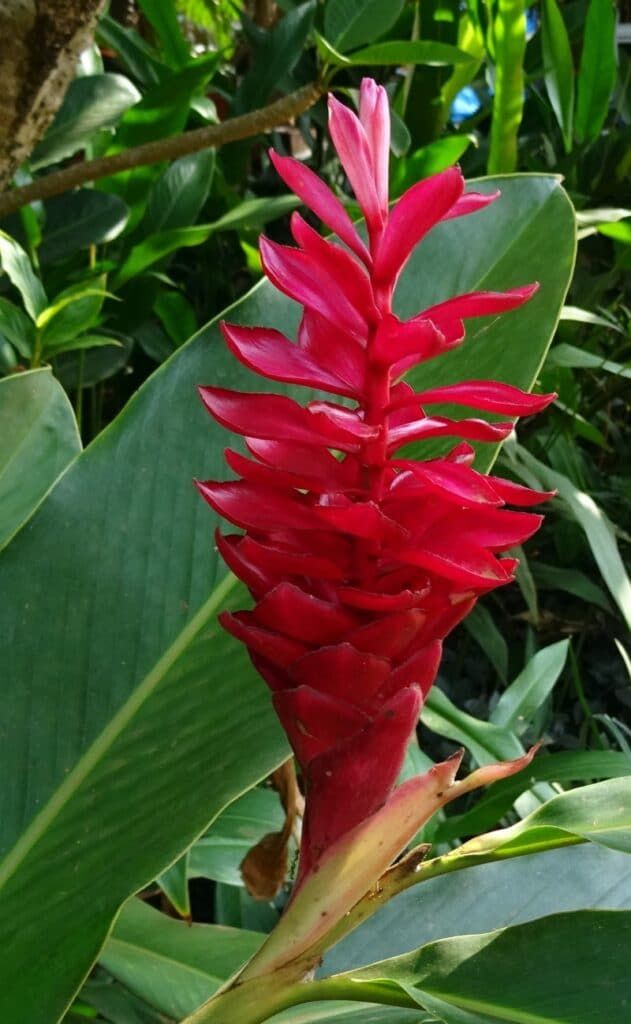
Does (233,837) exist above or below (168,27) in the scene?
below

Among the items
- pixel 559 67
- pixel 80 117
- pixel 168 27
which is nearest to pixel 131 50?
pixel 168 27

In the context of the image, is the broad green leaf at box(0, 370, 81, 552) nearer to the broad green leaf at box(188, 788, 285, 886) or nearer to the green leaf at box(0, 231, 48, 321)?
the green leaf at box(0, 231, 48, 321)

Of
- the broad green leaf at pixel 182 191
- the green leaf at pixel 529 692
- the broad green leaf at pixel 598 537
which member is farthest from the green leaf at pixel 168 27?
the green leaf at pixel 529 692

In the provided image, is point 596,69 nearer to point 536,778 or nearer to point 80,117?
point 80,117

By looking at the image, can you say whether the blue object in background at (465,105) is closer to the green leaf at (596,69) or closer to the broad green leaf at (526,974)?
the green leaf at (596,69)

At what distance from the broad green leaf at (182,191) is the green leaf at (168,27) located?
0.72 ft

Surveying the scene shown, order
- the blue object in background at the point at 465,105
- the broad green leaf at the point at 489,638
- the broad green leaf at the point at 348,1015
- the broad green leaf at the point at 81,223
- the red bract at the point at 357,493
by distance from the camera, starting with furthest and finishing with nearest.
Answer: the blue object in background at the point at 465,105, the broad green leaf at the point at 489,638, the broad green leaf at the point at 81,223, the broad green leaf at the point at 348,1015, the red bract at the point at 357,493

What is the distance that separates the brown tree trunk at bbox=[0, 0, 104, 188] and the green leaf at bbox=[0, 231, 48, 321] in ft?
0.25

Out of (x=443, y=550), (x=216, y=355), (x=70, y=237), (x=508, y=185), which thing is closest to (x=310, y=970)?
Answer: (x=443, y=550)

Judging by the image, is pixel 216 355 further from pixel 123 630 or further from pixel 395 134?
pixel 395 134

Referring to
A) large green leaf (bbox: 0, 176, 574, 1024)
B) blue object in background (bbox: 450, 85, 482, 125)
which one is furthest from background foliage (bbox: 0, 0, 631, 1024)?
blue object in background (bbox: 450, 85, 482, 125)

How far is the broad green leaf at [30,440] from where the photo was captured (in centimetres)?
66

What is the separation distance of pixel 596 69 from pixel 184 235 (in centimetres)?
77

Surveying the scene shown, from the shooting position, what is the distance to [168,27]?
1.28 meters
